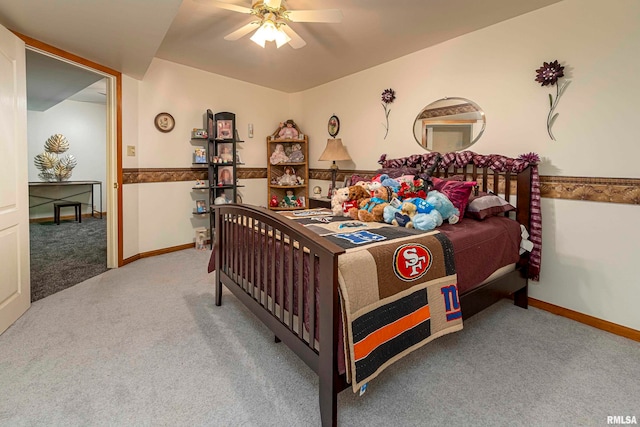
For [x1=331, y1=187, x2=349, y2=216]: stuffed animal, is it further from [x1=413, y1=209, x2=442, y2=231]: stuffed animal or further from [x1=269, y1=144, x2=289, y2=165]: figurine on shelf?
[x1=269, y1=144, x2=289, y2=165]: figurine on shelf

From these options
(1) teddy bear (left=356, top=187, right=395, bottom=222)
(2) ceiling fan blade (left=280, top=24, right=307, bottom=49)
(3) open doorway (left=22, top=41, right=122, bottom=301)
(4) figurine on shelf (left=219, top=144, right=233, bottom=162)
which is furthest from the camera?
(4) figurine on shelf (left=219, top=144, right=233, bottom=162)

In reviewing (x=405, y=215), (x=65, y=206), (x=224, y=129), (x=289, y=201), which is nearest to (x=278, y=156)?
(x=289, y=201)

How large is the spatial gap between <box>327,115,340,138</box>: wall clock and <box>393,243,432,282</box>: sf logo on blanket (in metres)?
3.21

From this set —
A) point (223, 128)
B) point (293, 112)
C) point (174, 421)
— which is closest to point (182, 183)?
point (223, 128)

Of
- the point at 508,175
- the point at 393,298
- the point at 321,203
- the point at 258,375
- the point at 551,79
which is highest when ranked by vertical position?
the point at 551,79

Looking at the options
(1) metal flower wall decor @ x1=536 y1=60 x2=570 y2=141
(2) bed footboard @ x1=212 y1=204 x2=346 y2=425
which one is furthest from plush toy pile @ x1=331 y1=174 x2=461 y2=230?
(1) metal flower wall decor @ x1=536 y1=60 x2=570 y2=141

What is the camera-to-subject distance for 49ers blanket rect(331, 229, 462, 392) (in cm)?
134

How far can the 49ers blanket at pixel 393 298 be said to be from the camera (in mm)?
1345

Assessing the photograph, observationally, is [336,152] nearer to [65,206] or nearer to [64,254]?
[64,254]

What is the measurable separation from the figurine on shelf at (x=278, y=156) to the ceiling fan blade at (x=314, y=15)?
2.76m

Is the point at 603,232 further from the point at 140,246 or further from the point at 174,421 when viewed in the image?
the point at 140,246

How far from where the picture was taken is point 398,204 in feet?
7.77

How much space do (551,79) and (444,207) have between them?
1.39m

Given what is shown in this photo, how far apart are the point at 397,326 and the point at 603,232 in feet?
6.34
